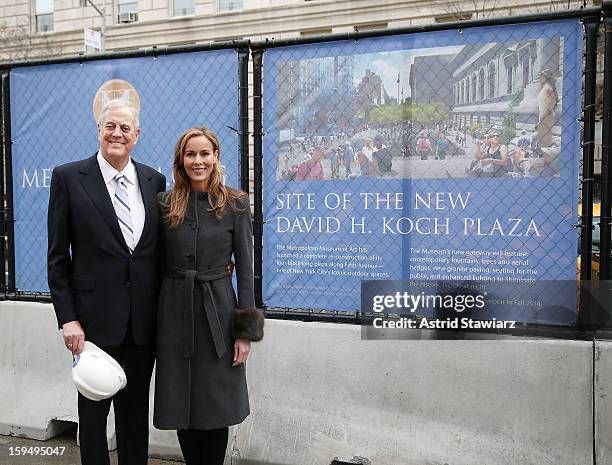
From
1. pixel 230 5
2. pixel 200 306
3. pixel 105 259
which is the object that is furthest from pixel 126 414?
pixel 230 5

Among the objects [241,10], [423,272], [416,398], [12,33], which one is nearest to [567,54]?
[423,272]

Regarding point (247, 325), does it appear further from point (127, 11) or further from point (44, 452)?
point (127, 11)

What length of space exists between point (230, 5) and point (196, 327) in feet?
89.2

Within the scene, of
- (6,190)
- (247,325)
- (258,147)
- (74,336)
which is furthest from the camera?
(6,190)

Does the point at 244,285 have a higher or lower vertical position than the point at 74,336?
higher

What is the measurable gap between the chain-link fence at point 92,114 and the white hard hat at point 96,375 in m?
1.76

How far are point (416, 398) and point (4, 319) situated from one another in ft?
11.1

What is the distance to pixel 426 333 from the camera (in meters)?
3.93

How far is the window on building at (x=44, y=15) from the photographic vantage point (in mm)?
31109

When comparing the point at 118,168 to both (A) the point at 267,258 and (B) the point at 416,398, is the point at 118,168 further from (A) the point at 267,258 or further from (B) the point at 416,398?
(B) the point at 416,398

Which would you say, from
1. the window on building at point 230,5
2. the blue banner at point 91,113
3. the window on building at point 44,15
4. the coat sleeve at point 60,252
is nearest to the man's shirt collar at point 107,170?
the coat sleeve at point 60,252

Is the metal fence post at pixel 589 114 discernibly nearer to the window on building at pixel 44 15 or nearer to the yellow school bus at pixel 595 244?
the yellow school bus at pixel 595 244

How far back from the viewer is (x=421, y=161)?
3945mm

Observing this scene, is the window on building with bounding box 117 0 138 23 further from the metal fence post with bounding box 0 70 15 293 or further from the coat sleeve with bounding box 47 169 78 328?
the coat sleeve with bounding box 47 169 78 328
